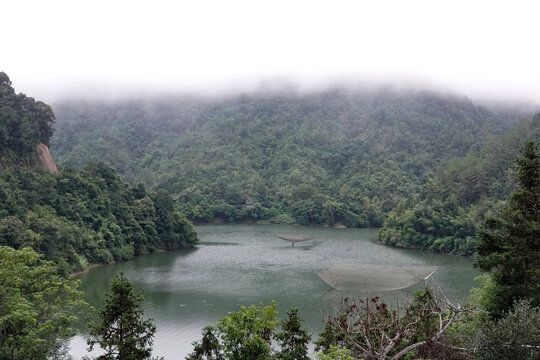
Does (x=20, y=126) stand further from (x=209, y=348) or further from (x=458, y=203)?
(x=458, y=203)

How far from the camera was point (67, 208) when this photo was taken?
42469 millimetres

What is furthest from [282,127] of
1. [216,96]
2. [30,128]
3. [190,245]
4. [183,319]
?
[183,319]

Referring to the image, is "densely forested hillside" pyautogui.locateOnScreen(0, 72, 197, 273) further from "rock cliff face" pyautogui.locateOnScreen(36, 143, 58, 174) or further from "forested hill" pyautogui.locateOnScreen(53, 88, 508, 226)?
"forested hill" pyautogui.locateOnScreen(53, 88, 508, 226)

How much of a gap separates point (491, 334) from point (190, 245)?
4404cm

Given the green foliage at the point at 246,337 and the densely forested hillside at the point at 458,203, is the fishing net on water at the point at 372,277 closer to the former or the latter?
the green foliage at the point at 246,337

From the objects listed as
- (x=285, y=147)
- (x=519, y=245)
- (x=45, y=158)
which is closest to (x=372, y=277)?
(x=519, y=245)

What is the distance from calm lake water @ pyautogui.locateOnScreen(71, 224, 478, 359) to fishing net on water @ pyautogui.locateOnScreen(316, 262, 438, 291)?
1.78ft

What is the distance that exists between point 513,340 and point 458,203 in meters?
52.7

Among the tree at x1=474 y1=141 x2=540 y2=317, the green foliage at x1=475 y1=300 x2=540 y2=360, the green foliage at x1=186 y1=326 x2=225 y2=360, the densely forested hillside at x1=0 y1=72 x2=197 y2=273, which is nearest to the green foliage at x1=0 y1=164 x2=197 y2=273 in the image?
the densely forested hillside at x1=0 y1=72 x2=197 y2=273

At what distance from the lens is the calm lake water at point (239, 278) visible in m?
26.7

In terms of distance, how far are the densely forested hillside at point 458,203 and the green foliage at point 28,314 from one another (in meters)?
40.8

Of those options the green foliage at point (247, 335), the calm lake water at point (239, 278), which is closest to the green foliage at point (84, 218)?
the calm lake water at point (239, 278)

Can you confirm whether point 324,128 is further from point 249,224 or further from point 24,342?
point 24,342

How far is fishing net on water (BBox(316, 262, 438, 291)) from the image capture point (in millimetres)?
29172
